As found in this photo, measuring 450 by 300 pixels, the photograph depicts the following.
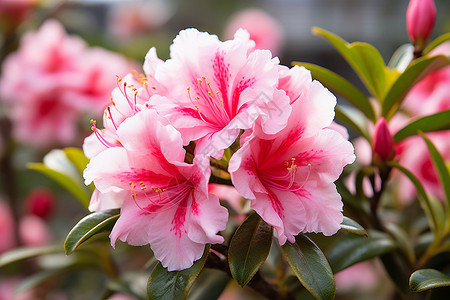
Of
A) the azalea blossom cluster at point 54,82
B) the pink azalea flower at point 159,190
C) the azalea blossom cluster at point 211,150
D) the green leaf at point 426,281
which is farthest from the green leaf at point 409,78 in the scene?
the azalea blossom cluster at point 54,82

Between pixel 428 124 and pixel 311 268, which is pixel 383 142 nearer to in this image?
pixel 428 124

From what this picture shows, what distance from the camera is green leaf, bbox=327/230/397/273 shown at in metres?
0.88

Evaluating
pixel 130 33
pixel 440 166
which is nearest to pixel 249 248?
pixel 440 166

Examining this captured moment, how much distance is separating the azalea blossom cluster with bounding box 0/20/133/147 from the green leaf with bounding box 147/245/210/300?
0.96 m

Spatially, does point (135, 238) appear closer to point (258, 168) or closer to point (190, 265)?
point (190, 265)

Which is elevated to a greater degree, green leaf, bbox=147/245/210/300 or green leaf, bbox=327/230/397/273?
green leaf, bbox=147/245/210/300

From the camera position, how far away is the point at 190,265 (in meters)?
0.68

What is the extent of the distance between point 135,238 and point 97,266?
553 millimetres

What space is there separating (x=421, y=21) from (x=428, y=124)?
20 centimetres

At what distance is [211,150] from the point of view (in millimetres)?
671

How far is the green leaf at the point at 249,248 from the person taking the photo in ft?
2.28

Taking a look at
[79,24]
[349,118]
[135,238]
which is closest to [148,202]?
[135,238]

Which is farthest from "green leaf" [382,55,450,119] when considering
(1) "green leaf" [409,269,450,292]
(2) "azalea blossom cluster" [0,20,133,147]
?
(2) "azalea blossom cluster" [0,20,133,147]

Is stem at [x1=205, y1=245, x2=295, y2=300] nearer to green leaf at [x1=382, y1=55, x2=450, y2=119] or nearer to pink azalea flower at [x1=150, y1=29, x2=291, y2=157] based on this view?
pink azalea flower at [x1=150, y1=29, x2=291, y2=157]
